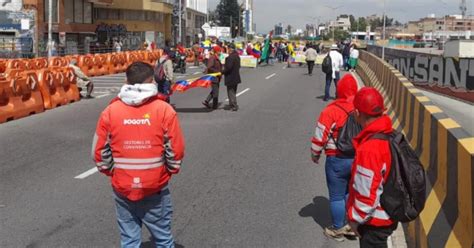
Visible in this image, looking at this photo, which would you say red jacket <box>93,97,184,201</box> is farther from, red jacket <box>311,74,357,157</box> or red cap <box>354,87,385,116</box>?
red jacket <box>311,74,357,157</box>

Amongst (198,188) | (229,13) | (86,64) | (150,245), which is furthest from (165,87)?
(229,13)

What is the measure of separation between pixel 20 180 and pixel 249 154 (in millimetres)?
3673

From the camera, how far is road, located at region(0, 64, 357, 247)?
556 cm

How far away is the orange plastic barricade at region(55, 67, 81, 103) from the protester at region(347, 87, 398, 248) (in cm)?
1402

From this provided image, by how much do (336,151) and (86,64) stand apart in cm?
2417

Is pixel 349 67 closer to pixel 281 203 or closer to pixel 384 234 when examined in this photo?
pixel 281 203

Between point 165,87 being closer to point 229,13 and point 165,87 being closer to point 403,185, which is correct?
point 403,185

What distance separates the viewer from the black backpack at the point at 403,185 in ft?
11.3

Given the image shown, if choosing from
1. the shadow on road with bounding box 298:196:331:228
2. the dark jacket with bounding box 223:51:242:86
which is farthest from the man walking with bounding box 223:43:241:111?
the shadow on road with bounding box 298:196:331:228

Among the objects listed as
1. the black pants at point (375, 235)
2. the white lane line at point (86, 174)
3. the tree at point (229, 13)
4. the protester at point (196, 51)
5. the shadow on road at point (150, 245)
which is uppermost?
the tree at point (229, 13)

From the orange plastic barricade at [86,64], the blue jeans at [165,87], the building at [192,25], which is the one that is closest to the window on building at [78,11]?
the orange plastic barricade at [86,64]

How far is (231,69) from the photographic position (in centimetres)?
1481

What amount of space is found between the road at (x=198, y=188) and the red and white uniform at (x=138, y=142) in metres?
1.55

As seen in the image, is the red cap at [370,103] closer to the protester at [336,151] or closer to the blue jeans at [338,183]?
the protester at [336,151]
